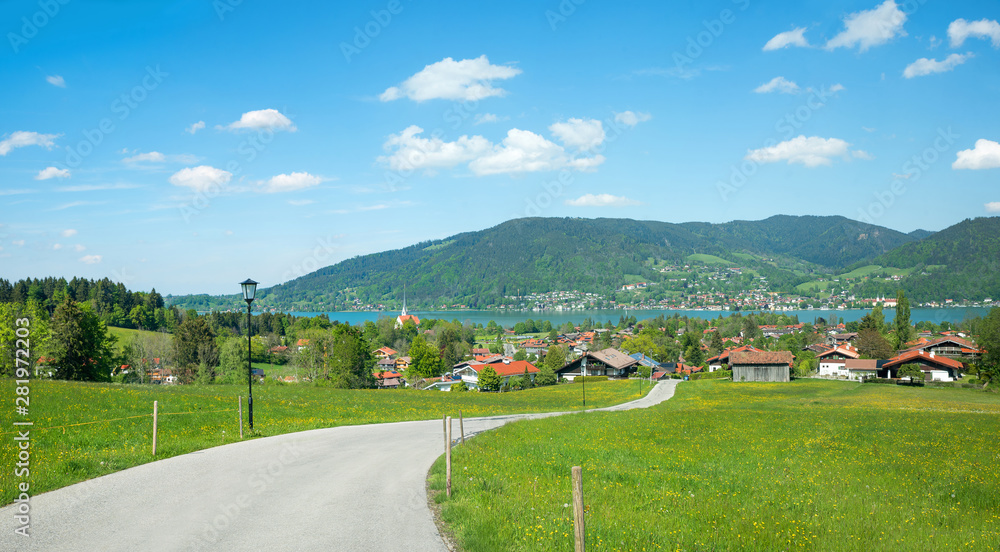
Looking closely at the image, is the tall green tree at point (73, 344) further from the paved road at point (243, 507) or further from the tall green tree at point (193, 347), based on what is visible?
the paved road at point (243, 507)

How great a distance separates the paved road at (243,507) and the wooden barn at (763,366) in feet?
272

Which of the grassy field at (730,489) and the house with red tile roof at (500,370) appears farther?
the house with red tile roof at (500,370)

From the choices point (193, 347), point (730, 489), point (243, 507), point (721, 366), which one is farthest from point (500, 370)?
point (243, 507)

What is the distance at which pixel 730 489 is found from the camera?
1279 cm

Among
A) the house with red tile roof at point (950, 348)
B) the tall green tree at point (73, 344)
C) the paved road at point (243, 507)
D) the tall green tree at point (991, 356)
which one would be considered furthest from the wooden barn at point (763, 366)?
the tall green tree at point (73, 344)

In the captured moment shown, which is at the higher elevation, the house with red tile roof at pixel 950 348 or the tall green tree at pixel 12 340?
the tall green tree at pixel 12 340

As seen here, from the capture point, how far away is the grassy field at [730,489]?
9078 mm

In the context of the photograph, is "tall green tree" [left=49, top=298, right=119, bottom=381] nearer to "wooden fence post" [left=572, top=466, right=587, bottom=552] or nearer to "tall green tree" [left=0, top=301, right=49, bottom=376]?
"tall green tree" [left=0, top=301, right=49, bottom=376]

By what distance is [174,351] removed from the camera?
249 feet

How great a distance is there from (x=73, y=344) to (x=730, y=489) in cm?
6171

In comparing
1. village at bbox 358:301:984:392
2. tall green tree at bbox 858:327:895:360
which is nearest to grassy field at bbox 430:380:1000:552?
village at bbox 358:301:984:392

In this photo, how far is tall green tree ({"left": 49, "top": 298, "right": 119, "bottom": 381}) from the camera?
170ft

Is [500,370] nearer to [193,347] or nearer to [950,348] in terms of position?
[193,347]

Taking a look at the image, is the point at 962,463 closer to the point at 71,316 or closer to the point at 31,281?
the point at 71,316
